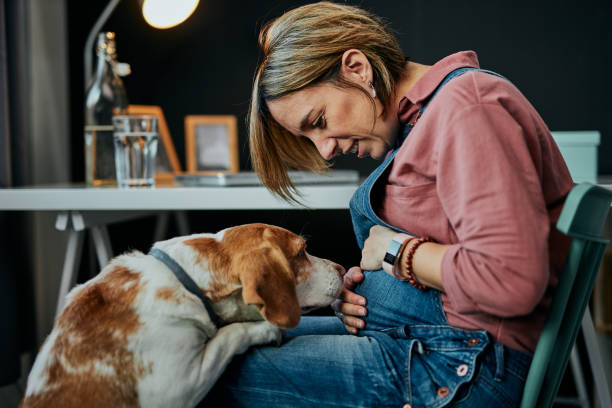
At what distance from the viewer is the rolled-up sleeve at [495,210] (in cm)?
80

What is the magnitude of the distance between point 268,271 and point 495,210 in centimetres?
41

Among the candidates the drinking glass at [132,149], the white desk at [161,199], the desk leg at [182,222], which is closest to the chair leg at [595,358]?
the white desk at [161,199]

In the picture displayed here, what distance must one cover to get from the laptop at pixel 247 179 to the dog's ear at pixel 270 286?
0.65m

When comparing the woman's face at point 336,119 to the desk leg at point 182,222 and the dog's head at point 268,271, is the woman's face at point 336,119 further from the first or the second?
the desk leg at point 182,222

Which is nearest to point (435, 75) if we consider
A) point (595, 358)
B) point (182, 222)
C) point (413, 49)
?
point (595, 358)

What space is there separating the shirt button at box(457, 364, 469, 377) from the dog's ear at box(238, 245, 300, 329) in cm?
28

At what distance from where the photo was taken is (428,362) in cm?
98

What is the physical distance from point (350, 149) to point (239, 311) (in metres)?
0.44

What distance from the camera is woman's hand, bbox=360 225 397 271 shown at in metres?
1.08

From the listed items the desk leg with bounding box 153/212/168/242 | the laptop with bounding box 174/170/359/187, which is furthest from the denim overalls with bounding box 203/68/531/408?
the desk leg with bounding box 153/212/168/242

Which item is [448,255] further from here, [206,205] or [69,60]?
[69,60]

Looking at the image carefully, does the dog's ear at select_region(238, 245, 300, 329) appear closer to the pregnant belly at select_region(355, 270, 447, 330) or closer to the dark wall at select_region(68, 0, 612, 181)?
the pregnant belly at select_region(355, 270, 447, 330)

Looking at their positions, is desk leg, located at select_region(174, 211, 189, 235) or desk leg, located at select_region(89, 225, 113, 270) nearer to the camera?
desk leg, located at select_region(89, 225, 113, 270)

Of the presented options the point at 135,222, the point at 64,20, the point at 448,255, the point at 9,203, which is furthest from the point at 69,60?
the point at 448,255
